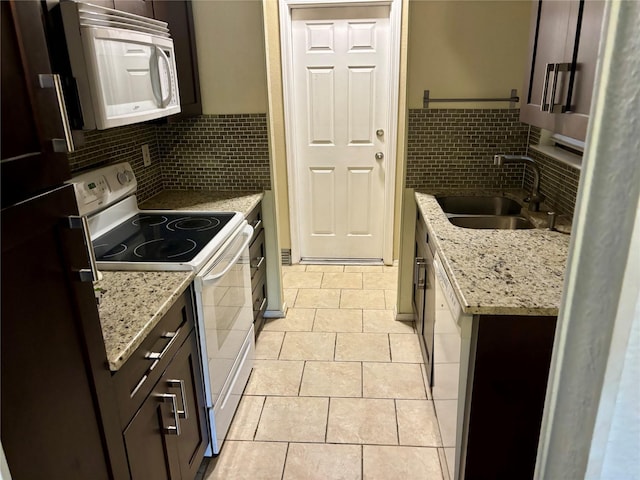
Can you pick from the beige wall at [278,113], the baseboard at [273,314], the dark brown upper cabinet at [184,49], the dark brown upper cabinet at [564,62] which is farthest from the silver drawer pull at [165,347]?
the beige wall at [278,113]

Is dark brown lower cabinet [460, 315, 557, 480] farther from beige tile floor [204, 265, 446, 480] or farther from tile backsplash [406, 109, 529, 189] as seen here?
tile backsplash [406, 109, 529, 189]

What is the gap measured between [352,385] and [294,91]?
2301 mm

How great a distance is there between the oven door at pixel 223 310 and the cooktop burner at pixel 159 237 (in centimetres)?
10

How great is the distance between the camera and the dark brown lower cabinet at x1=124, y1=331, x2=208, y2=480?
4.52ft

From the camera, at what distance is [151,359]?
146 centimetres

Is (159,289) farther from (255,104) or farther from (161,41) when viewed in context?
(255,104)

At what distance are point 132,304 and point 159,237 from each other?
68 cm

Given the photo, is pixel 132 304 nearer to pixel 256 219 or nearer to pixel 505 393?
pixel 505 393

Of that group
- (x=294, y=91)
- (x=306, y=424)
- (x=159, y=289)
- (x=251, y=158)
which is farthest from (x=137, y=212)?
(x=294, y=91)

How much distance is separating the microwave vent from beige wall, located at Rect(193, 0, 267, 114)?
765 millimetres

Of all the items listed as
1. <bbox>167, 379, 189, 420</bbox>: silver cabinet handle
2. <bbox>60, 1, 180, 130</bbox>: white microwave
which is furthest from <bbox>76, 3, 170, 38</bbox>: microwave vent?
<bbox>167, 379, 189, 420</bbox>: silver cabinet handle

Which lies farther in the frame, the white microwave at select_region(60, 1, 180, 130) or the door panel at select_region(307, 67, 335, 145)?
the door panel at select_region(307, 67, 335, 145)

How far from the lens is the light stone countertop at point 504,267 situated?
4.66 ft

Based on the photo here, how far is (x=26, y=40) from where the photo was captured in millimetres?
767
